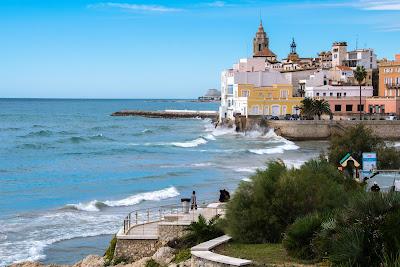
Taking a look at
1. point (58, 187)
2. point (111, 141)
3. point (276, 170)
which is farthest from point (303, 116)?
point (276, 170)

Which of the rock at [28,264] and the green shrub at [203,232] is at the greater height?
the green shrub at [203,232]

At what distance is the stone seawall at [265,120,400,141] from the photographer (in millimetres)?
68312

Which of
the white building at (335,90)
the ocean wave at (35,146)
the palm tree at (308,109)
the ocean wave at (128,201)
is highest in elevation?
the white building at (335,90)

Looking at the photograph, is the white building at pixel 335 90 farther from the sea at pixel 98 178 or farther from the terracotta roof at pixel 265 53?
the terracotta roof at pixel 265 53

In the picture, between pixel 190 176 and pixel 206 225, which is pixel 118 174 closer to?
pixel 190 176

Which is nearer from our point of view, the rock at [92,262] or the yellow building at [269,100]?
the rock at [92,262]

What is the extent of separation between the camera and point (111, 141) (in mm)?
75500

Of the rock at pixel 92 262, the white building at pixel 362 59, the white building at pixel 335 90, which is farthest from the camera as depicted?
Result: the white building at pixel 362 59

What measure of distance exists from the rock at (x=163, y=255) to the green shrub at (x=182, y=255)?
242mm

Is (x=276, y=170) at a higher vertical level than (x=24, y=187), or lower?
higher

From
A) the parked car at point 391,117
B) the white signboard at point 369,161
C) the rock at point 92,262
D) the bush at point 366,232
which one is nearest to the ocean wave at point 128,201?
the white signboard at point 369,161

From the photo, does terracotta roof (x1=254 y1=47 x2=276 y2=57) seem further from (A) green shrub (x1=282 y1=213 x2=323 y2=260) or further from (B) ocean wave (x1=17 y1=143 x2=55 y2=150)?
(A) green shrub (x1=282 y1=213 x2=323 y2=260)

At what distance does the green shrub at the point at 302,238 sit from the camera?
14055 millimetres

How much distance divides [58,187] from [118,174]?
617 centimetres
